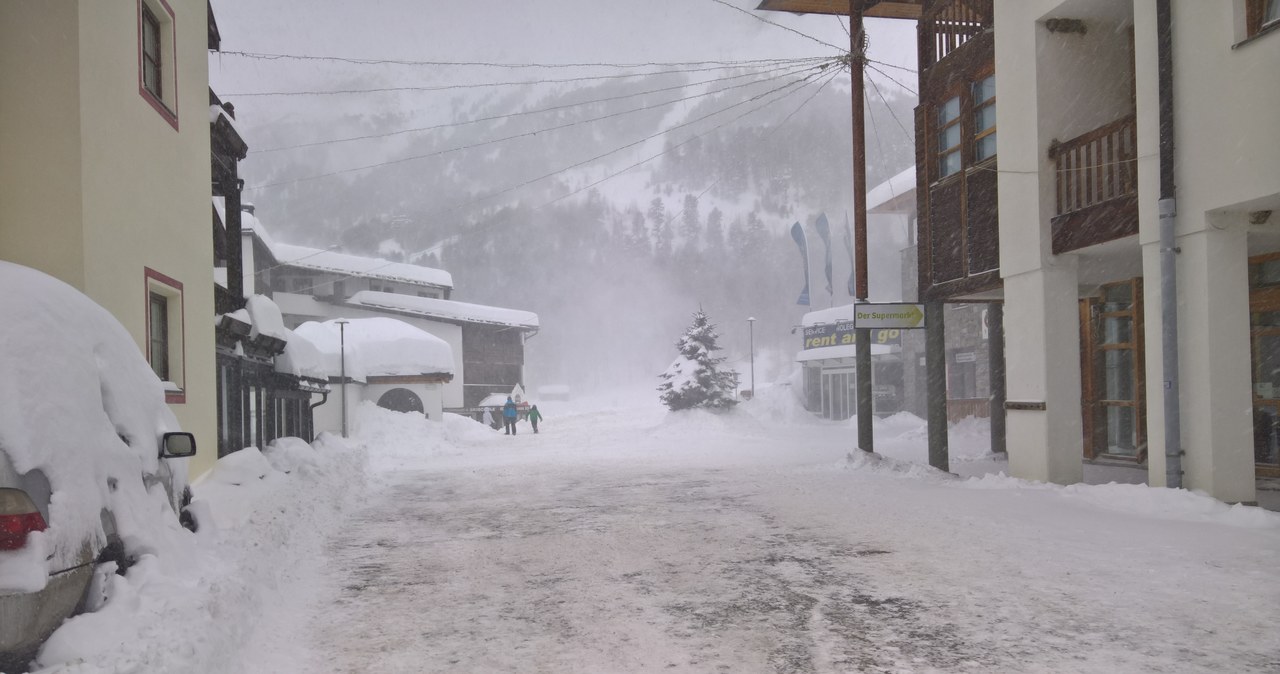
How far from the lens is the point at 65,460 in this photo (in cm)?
360

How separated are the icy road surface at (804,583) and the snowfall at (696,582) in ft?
0.08

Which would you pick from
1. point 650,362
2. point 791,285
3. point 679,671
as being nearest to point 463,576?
point 679,671

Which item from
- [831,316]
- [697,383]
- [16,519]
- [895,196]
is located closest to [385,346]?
[697,383]

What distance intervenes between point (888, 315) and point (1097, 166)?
4.49 metres

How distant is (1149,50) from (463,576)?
367 inches

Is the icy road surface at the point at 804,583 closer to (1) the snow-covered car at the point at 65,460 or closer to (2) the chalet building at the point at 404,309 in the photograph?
(1) the snow-covered car at the point at 65,460

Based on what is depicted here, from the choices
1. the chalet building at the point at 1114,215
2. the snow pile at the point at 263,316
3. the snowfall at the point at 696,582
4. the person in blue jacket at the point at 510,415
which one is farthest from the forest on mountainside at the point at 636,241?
the snowfall at the point at 696,582

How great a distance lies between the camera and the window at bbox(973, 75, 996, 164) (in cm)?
1376

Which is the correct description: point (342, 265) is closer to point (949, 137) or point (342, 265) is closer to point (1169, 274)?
point (949, 137)

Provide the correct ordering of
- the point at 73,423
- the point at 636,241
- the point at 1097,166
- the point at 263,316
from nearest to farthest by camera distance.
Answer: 1. the point at 73,423
2. the point at 1097,166
3. the point at 263,316
4. the point at 636,241

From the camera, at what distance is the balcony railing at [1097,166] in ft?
34.6

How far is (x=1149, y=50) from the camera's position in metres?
9.95

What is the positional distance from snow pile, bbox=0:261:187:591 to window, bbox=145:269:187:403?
13.8ft

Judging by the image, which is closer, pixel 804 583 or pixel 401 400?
pixel 804 583
